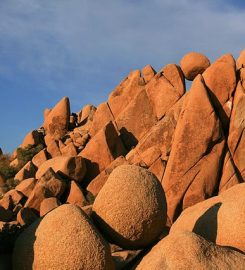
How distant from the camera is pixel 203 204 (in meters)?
12.7

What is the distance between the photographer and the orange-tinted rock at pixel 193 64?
3142cm

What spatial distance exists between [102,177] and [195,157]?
21.0ft

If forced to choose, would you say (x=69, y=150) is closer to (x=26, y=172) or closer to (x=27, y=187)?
(x=26, y=172)

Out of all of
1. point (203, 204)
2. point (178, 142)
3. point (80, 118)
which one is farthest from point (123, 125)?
point (203, 204)

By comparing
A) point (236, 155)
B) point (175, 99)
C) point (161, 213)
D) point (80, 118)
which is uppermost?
point (80, 118)

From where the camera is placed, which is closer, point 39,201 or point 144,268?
point 144,268

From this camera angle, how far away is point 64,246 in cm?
887

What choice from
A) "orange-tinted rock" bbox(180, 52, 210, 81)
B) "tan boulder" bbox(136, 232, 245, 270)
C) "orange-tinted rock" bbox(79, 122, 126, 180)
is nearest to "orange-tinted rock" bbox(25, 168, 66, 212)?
"orange-tinted rock" bbox(79, 122, 126, 180)

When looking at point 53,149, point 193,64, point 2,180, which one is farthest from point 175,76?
point 2,180

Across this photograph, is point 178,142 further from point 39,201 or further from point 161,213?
point 161,213

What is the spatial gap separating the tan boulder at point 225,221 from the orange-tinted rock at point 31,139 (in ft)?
89.4

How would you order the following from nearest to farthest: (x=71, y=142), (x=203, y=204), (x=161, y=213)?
(x=161, y=213)
(x=203, y=204)
(x=71, y=142)

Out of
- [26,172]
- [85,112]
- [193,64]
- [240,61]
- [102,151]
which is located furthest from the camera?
[85,112]

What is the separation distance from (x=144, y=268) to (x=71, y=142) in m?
26.2
